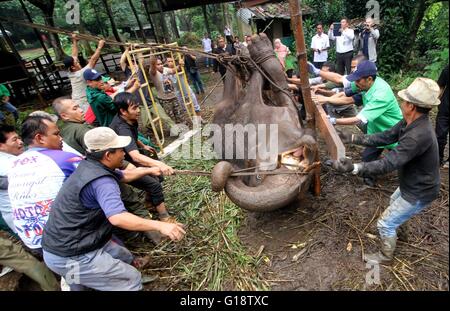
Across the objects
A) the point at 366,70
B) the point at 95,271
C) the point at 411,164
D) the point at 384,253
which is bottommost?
the point at 384,253

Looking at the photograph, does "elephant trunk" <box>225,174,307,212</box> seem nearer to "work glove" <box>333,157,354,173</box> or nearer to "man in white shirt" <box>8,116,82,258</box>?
"work glove" <box>333,157,354,173</box>

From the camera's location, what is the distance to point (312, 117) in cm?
377

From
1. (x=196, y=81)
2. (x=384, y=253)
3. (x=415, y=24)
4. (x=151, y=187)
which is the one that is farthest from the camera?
(x=196, y=81)

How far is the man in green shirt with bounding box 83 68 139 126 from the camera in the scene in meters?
4.45

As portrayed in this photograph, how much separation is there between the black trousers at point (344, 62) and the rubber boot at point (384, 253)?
23.6 ft

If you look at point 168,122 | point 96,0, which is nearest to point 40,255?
point 168,122

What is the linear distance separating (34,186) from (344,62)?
29.8 ft

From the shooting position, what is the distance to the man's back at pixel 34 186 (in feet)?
8.86

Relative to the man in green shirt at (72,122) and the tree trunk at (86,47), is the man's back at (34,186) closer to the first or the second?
the man in green shirt at (72,122)

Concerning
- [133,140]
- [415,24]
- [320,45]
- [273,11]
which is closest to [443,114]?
[133,140]

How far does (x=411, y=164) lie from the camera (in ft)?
8.77

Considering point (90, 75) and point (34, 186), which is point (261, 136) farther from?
point (90, 75)

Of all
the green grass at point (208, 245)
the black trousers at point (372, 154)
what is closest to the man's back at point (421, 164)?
the black trousers at point (372, 154)

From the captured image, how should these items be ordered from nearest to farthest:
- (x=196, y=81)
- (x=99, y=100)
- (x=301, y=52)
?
(x=301, y=52) → (x=99, y=100) → (x=196, y=81)
